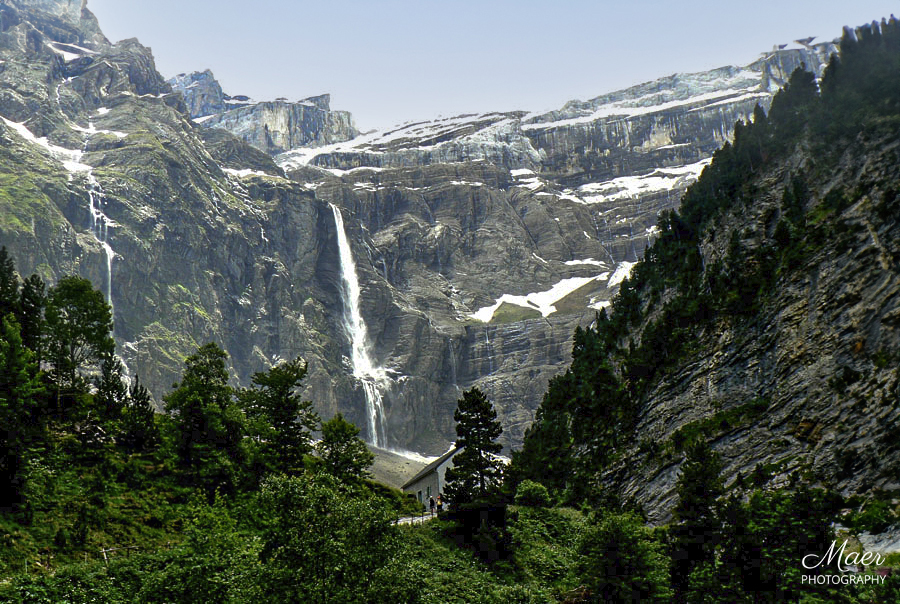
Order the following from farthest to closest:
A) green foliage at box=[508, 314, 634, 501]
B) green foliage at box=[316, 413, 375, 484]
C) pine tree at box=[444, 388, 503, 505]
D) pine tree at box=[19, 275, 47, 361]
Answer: green foliage at box=[508, 314, 634, 501] → green foliage at box=[316, 413, 375, 484] → pine tree at box=[19, 275, 47, 361] → pine tree at box=[444, 388, 503, 505]

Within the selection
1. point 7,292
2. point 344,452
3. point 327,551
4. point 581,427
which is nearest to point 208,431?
point 344,452

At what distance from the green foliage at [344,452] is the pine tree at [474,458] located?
7.56 metres

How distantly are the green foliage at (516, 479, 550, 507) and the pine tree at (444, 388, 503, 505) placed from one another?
6940 millimetres

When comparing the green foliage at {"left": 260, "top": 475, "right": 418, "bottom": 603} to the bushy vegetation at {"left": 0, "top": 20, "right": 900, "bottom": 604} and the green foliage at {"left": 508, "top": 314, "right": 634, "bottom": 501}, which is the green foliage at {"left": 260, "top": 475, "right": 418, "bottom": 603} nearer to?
the bushy vegetation at {"left": 0, "top": 20, "right": 900, "bottom": 604}

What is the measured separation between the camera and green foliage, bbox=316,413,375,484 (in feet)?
180

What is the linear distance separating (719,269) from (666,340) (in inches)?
326

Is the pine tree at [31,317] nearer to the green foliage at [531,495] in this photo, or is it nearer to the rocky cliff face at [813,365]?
the green foliage at [531,495]

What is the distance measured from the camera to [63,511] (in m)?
39.7

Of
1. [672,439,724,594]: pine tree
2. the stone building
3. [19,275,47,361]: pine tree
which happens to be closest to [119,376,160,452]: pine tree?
[19,275,47,361]: pine tree

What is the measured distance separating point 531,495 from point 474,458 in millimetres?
10115

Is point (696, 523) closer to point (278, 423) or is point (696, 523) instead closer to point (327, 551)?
point (327, 551)

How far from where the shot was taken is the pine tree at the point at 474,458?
51.8 m

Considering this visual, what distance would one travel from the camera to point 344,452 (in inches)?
2194

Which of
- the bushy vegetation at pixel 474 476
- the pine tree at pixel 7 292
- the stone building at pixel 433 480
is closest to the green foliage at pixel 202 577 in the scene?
the bushy vegetation at pixel 474 476
